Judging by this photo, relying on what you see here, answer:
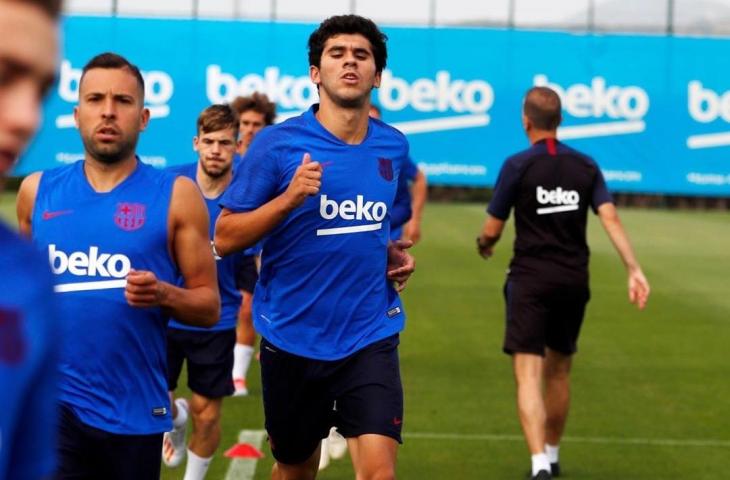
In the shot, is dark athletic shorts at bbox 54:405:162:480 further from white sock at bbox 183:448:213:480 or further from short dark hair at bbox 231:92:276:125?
short dark hair at bbox 231:92:276:125

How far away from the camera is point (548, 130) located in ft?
30.0

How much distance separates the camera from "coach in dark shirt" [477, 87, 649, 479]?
9.00 metres

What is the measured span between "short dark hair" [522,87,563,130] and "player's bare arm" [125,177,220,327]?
399 cm

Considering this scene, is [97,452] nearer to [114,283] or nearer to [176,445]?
[114,283]

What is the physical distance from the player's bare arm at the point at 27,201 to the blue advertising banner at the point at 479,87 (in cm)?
2592

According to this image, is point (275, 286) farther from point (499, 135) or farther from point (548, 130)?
point (499, 135)

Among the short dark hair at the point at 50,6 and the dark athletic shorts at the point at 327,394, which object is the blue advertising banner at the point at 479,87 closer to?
the dark athletic shorts at the point at 327,394

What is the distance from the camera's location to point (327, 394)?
652 centimetres

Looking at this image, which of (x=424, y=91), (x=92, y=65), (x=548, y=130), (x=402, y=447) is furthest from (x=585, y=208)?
(x=424, y=91)

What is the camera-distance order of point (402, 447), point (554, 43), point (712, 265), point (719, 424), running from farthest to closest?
Answer: point (554, 43) → point (712, 265) → point (719, 424) → point (402, 447)

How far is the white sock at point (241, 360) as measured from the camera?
1192 cm

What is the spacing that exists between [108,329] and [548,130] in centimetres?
447

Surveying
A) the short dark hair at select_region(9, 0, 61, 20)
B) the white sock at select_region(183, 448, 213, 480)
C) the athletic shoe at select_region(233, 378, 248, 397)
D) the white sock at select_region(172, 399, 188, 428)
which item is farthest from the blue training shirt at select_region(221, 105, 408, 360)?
the athletic shoe at select_region(233, 378, 248, 397)

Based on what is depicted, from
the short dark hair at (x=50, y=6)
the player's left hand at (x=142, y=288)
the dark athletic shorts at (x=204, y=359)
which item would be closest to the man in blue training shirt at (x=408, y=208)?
the dark athletic shorts at (x=204, y=359)
